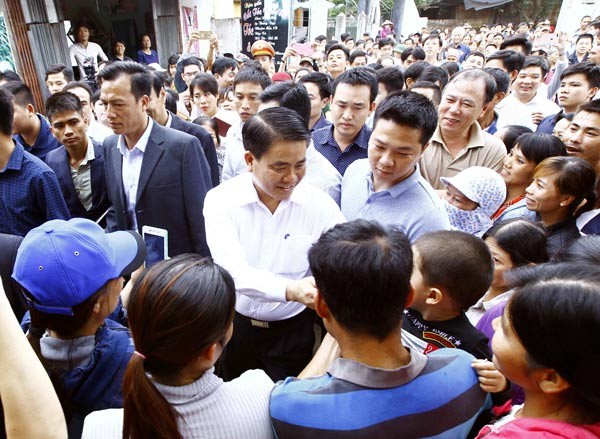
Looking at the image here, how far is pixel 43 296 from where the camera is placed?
3.92ft

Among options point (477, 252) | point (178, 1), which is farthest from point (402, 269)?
point (178, 1)

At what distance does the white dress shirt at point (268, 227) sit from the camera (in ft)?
6.35

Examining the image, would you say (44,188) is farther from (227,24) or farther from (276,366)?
(227,24)

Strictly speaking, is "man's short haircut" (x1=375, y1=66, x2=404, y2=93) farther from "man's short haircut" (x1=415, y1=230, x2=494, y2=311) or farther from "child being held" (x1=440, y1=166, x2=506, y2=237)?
"man's short haircut" (x1=415, y1=230, x2=494, y2=311)

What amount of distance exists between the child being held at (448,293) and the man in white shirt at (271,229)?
61 centimetres

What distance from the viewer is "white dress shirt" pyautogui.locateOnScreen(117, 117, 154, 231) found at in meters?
2.71

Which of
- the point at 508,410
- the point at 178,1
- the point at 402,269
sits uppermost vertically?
the point at 178,1

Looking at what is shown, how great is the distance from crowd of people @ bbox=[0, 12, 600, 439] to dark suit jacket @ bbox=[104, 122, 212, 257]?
0.01 meters

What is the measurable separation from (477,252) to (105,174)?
269 cm

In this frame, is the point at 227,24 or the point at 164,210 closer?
the point at 164,210

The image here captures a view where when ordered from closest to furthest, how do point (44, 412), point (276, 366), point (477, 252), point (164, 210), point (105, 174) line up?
point (44, 412) → point (477, 252) → point (276, 366) → point (164, 210) → point (105, 174)

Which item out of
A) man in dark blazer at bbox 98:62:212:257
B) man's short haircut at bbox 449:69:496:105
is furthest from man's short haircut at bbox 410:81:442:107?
man in dark blazer at bbox 98:62:212:257

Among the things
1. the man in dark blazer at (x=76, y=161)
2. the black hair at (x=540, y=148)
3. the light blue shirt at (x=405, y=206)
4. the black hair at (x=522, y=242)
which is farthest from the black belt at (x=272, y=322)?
the black hair at (x=540, y=148)

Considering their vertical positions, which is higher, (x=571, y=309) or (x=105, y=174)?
(x=571, y=309)
